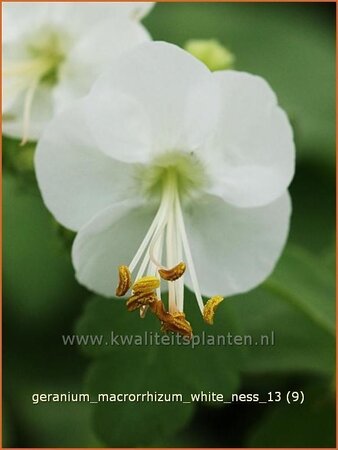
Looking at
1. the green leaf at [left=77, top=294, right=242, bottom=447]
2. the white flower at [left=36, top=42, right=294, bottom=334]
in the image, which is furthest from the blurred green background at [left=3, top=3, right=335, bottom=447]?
the white flower at [left=36, top=42, right=294, bottom=334]

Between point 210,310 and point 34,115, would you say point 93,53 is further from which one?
point 210,310

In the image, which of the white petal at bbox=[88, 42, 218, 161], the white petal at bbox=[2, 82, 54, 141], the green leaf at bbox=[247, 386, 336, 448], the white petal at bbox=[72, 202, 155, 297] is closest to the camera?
the white petal at bbox=[88, 42, 218, 161]

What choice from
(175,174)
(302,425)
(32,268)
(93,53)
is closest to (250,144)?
(175,174)

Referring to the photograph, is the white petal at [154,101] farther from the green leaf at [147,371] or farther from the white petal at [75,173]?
the green leaf at [147,371]

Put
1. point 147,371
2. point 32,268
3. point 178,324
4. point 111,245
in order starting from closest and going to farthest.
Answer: point 178,324 < point 111,245 < point 147,371 < point 32,268

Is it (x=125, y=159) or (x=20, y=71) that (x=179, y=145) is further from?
(x=20, y=71)

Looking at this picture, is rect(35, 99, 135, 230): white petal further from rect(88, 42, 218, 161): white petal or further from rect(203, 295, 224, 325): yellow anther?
rect(203, 295, 224, 325): yellow anther

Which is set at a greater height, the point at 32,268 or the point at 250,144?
the point at 250,144
